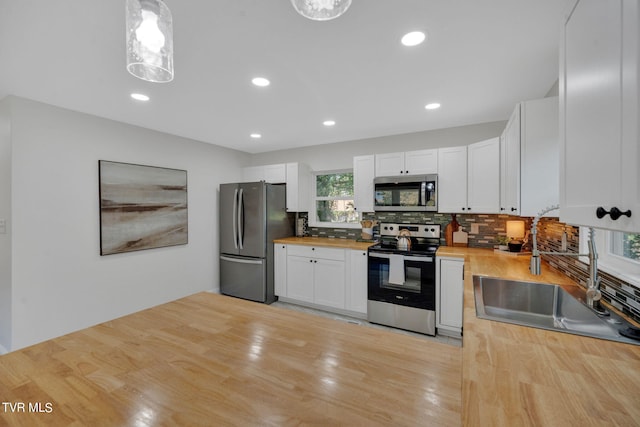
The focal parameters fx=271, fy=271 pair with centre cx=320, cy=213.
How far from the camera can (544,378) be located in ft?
2.70

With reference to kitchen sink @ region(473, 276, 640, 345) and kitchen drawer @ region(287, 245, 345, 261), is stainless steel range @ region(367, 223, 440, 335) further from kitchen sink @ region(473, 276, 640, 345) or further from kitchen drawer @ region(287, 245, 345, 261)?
kitchen sink @ region(473, 276, 640, 345)

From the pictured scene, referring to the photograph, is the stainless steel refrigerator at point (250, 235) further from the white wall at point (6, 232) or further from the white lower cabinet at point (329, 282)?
the white wall at point (6, 232)

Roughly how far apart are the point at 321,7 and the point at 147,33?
573 millimetres

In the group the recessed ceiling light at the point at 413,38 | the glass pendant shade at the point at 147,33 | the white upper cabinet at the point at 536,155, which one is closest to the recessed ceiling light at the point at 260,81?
the recessed ceiling light at the point at 413,38

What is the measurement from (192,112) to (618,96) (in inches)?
120

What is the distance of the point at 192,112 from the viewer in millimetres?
2801

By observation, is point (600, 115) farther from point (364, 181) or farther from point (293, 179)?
point (293, 179)

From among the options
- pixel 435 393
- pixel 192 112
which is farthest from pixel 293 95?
pixel 435 393

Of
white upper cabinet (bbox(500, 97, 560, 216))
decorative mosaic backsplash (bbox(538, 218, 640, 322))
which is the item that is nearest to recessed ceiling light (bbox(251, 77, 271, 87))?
white upper cabinet (bbox(500, 97, 560, 216))

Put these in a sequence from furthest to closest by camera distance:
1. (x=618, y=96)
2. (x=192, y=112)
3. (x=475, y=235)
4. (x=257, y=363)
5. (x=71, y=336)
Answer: (x=475, y=235) → (x=192, y=112) → (x=71, y=336) → (x=257, y=363) → (x=618, y=96)

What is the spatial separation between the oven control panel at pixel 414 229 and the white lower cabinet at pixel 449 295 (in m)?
0.65

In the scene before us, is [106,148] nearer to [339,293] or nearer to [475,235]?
[339,293]

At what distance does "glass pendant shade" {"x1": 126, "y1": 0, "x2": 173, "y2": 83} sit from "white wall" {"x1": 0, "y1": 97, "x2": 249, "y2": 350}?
2458mm

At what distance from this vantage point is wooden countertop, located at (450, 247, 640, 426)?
67 centimetres
